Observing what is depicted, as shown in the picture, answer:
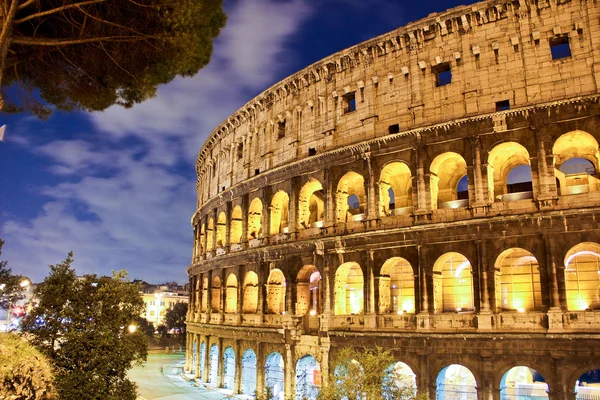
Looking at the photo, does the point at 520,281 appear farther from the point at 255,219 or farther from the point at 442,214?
the point at 255,219

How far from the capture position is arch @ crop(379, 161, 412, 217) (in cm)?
2302

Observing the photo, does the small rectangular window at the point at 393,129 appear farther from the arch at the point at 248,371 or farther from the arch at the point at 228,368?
the arch at the point at 228,368

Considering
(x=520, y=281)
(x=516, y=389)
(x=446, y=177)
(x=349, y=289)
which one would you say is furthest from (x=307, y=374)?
(x=446, y=177)

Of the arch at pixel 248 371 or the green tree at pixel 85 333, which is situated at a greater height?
the green tree at pixel 85 333

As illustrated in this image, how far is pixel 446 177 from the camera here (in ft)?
76.1

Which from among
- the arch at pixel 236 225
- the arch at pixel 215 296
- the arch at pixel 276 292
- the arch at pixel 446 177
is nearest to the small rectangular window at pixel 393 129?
the arch at pixel 446 177

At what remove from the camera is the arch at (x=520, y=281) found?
19.9 m

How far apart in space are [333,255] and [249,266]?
21.8 feet

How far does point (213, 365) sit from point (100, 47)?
2241 centimetres

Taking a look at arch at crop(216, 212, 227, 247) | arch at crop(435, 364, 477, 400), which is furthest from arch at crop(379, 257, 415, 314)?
arch at crop(216, 212, 227, 247)

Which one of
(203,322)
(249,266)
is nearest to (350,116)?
(249,266)

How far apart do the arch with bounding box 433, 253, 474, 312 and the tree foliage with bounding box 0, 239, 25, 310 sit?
85.3 feet

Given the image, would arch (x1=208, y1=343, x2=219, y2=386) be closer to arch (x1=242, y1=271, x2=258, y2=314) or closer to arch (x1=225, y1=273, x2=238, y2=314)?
arch (x1=225, y1=273, x2=238, y2=314)

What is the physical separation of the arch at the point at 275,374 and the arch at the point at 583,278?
44.7 ft
